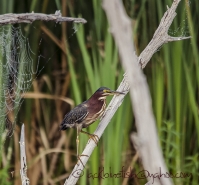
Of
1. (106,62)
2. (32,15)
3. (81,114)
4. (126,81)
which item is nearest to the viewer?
(32,15)

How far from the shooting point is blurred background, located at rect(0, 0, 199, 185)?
209 centimetres

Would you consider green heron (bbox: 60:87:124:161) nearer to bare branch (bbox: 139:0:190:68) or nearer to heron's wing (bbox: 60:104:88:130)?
heron's wing (bbox: 60:104:88:130)

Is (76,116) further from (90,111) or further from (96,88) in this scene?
(96,88)

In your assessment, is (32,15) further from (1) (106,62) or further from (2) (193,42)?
(2) (193,42)

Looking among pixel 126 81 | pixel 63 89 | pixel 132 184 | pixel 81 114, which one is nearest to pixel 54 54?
pixel 63 89

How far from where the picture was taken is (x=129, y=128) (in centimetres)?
237

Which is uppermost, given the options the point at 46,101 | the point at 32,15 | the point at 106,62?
the point at 32,15

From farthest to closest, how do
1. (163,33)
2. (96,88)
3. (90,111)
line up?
(96,88) < (90,111) < (163,33)

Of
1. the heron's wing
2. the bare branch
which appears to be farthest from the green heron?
the bare branch

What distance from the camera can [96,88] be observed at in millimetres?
2014

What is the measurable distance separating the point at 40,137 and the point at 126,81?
1279mm

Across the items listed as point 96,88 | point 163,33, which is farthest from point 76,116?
point 163,33

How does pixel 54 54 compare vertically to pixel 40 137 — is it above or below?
above

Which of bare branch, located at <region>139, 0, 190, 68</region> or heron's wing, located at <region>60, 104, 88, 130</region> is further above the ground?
bare branch, located at <region>139, 0, 190, 68</region>
